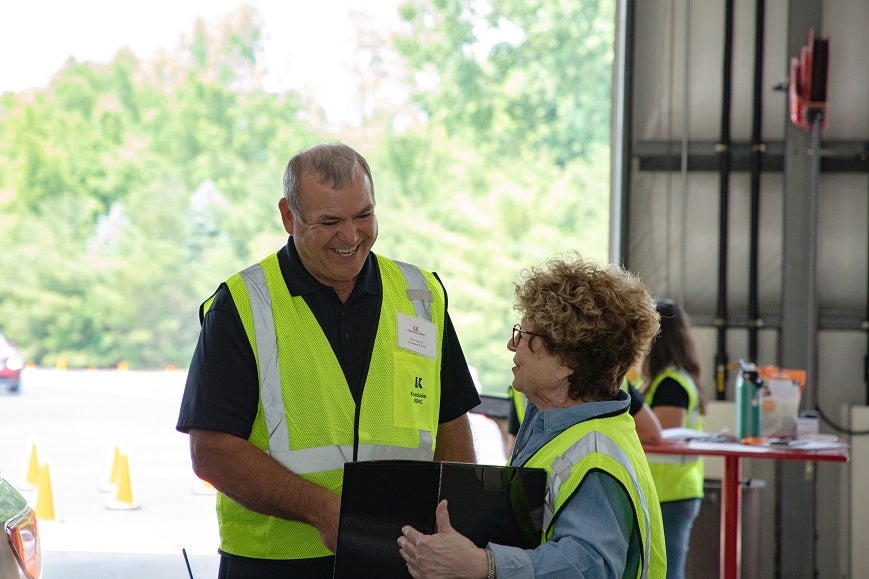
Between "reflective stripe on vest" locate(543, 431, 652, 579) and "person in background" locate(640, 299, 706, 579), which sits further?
"person in background" locate(640, 299, 706, 579)

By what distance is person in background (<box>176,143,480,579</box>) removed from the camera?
6.29 feet

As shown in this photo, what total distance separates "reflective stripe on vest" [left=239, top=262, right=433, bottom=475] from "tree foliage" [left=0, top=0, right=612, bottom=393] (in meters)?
7.52

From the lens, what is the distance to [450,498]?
1.56 meters

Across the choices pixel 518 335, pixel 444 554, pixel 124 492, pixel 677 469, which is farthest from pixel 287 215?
pixel 124 492

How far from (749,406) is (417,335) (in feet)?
8.56

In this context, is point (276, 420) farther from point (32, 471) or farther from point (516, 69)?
point (516, 69)

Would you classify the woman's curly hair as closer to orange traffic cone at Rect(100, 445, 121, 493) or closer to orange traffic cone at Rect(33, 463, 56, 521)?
orange traffic cone at Rect(33, 463, 56, 521)

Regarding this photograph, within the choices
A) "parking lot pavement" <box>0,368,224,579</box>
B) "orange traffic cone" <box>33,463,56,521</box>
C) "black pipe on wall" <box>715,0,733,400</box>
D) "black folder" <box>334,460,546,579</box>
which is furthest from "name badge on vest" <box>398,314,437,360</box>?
"orange traffic cone" <box>33,463,56,521</box>

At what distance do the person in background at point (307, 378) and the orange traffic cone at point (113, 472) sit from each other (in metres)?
5.50

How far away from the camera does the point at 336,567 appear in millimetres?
1611

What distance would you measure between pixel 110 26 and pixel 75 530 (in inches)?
208

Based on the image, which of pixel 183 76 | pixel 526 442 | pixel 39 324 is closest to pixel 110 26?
pixel 183 76

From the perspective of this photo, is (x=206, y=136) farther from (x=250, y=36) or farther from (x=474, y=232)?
(x=474, y=232)

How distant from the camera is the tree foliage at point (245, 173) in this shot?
9.49m
